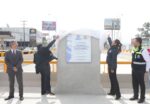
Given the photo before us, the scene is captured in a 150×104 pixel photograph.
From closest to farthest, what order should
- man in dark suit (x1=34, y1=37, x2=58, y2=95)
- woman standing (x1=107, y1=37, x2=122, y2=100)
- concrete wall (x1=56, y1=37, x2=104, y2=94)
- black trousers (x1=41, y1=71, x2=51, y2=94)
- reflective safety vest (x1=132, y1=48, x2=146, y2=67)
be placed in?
reflective safety vest (x1=132, y1=48, x2=146, y2=67) → woman standing (x1=107, y1=37, x2=122, y2=100) → man in dark suit (x1=34, y1=37, x2=58, y2=95) → black trousers (x1=41, y1=71, x2=51, y2=94) → concrete wall (x1=56, y1=37, x2=104, y2=94)

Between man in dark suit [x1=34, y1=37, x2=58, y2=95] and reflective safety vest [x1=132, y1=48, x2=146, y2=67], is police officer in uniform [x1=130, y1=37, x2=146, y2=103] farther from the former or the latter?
man in dark suit [x1=34, y1=37, x2=58, y2=95]

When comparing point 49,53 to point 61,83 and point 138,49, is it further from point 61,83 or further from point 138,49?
point 138,49

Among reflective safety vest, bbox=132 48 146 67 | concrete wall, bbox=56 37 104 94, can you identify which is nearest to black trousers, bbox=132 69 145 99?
reflective safety vest, bbox=132 48 146 67

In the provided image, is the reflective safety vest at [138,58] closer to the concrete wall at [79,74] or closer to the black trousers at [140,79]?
the black trousers at [140,79]

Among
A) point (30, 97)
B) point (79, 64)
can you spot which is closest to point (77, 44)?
point (79, 64)

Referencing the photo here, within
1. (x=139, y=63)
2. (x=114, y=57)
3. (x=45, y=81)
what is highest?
(x=114, y=57)

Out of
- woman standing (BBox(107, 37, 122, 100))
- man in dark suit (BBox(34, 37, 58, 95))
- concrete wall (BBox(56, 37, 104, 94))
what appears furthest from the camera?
concrete wall (BBox(56, 37, 104, 94))

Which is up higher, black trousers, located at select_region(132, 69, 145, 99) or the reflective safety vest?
the reflective safety vest

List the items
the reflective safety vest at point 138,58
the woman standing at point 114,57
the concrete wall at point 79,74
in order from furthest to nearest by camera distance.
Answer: the concrete wall at point 79,74 < the woman standing at point 114,57 < the reflective safety vest at point 138,58

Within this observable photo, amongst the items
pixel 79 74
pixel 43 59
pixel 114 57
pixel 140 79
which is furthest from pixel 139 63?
pixel 43 59

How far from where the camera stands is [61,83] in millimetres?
10961

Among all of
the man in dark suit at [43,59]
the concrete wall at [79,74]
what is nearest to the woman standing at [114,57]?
the concrete wall at [79,74]

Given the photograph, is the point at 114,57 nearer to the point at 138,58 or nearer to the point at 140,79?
the point at 138,58

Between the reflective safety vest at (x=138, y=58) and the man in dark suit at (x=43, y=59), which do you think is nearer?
the reflective safety vest at (x=138, y=58)
